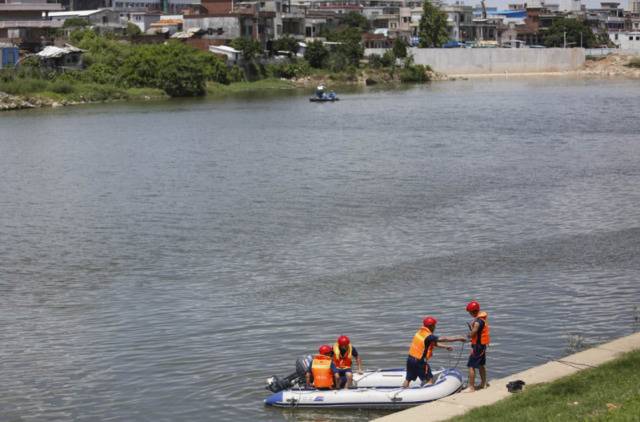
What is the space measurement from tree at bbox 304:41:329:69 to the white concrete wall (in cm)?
1310

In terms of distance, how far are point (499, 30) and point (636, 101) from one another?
3464 inches

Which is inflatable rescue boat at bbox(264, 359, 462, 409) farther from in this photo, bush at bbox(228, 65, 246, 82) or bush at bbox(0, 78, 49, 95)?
bush at bbox(228, 65, 246, 82)

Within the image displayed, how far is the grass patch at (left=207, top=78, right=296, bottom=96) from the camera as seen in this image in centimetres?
10238

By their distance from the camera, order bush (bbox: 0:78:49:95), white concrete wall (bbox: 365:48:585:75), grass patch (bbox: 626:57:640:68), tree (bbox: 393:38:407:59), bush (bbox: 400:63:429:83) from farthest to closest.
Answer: grass patch (bbox: 626:57:640:68), white concrete wall (bbox: 365:48:585:75), tree (bbox: 393:38:407:59), bush (bbox: 400:63:429:83), bush (bbox: 0:78:49:95)

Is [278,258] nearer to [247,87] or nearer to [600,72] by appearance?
[247,87]

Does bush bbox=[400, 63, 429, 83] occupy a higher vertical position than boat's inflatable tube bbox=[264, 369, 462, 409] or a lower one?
higher

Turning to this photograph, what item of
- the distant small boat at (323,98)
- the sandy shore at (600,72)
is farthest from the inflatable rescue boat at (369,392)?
the sandy shore at (600,72)

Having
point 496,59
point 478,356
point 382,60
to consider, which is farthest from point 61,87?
point 478,356

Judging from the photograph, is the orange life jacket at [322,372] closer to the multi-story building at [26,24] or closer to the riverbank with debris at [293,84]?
the riverbank with debris at [293,84]

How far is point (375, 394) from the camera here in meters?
17.6

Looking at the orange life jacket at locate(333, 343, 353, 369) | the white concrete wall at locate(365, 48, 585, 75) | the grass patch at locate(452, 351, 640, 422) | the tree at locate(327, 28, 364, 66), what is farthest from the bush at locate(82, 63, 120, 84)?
the grass patch at locate(452, 351, 640, 422)

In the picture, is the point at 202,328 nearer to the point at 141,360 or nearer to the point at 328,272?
the point at 141,360

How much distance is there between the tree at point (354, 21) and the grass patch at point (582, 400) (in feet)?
452

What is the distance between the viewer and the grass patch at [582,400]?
13.9 m
